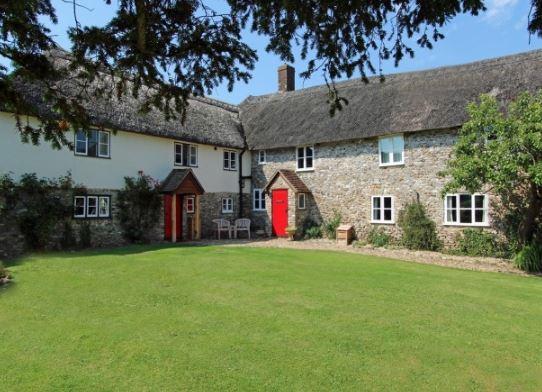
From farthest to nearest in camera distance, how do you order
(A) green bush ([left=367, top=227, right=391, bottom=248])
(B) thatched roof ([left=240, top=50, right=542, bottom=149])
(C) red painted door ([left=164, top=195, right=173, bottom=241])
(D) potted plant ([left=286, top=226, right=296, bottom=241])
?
(D) potted plant ([left=286, top=226, right=296, bottom=241]) → (C) red painted door ([left=164, top=195, right=173, bottom=241]) → (A) green bush ([left=367, top=227, right=391, bottom=248]) → (B) thatched roof ([left=240, top=50, right=542, bottom=149])

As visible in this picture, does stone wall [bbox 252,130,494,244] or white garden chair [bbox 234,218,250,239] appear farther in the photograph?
white garden chair [bbox 234,218,250,239]

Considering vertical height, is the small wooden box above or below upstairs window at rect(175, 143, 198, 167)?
below

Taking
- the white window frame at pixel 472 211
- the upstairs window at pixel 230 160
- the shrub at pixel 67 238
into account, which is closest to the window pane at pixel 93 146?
the shrub at pixel 67 238

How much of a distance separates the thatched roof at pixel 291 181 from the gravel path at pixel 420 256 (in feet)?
9.85

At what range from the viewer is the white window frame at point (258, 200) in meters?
25.4

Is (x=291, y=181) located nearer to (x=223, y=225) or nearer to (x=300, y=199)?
(x=300, y=199)

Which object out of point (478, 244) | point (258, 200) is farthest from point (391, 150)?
point (258, 200)

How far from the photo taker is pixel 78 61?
4602 millimetres

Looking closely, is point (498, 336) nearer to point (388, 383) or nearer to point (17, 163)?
point (388, 383)

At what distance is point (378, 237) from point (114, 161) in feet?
42.6

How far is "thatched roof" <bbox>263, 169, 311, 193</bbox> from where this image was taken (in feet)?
74.3

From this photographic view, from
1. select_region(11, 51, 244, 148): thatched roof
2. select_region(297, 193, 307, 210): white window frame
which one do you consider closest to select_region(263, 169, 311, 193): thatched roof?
select_region(297, 193, 307, 210): white window frame

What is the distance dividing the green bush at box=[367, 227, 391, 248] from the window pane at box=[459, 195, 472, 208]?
3.69 m

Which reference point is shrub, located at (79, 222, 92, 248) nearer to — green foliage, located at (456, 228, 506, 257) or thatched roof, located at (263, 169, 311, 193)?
thatched roof, located at (263, 169, 311, 193)
